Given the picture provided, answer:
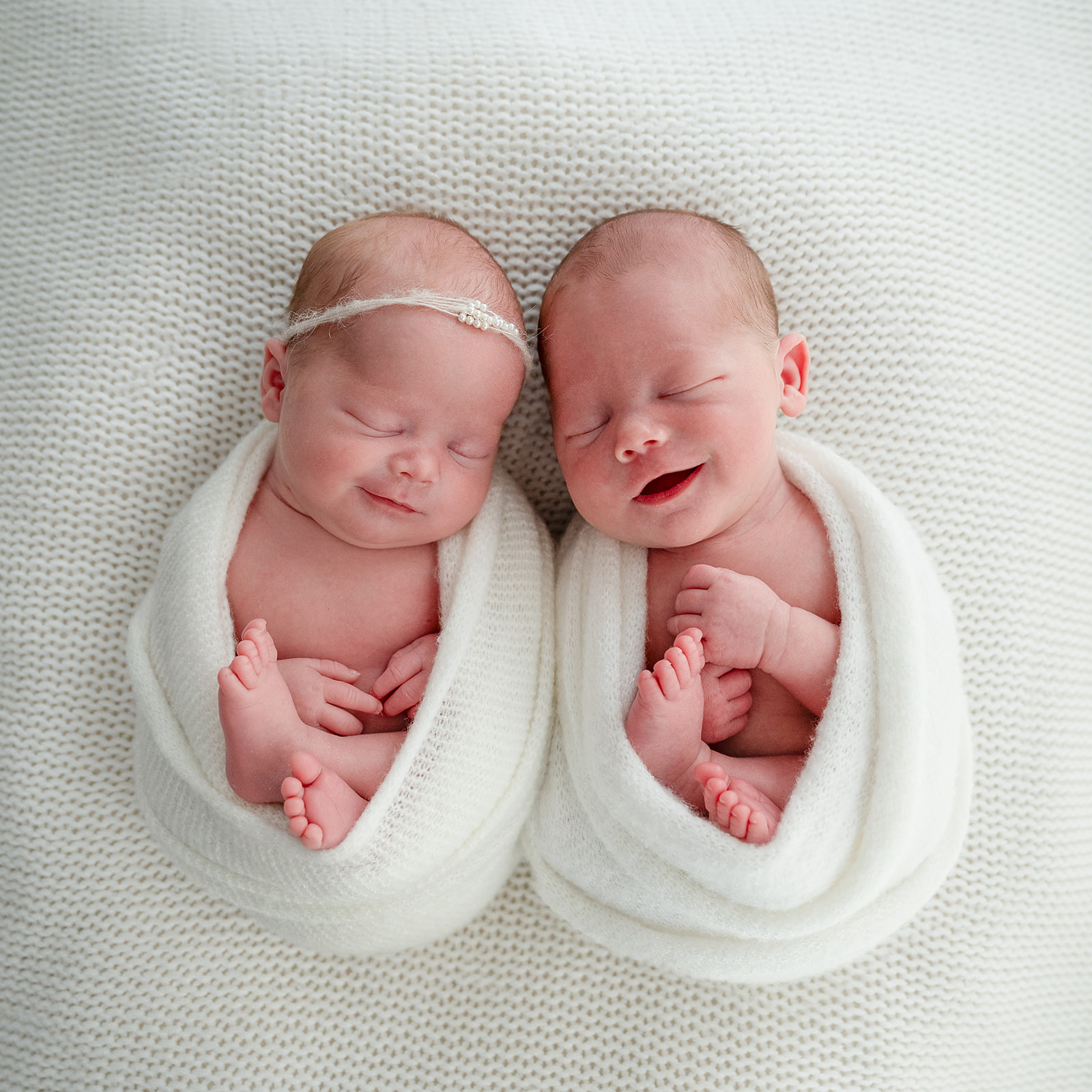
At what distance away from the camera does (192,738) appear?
4.35 feet

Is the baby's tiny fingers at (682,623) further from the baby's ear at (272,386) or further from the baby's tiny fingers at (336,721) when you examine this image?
the baby's ear at (272,386)

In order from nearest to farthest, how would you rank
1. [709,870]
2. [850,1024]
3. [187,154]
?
[709,870], [850,1024], [187,154]

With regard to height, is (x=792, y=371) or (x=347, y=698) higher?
(x=792, y=371)

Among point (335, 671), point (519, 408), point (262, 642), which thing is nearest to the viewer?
point (262, 642)

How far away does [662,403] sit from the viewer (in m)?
1.28

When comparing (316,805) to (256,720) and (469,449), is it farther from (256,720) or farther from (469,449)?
(469,449)

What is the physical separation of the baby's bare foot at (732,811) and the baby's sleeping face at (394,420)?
0.53 metres

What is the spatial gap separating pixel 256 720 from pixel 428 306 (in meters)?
0.63

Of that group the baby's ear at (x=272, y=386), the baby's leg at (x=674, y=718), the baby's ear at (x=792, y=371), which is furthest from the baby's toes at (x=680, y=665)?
the baby's ear at (x=272, y=386)

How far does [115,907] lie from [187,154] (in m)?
1.29

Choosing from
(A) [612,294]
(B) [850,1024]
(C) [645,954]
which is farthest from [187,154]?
(B) [850,1024]

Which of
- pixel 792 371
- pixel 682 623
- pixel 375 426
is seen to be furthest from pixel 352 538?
pixel 792 371

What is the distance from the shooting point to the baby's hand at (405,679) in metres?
1.35

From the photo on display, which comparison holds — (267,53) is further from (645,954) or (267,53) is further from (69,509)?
(645,954)
